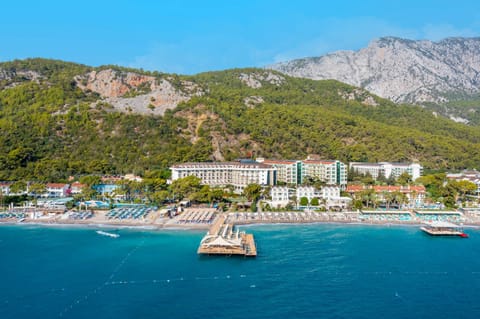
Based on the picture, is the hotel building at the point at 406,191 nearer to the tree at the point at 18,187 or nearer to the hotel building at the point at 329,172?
the hotel building at the point at 329,172

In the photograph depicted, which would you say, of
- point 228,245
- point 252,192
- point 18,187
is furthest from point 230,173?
point 228,245

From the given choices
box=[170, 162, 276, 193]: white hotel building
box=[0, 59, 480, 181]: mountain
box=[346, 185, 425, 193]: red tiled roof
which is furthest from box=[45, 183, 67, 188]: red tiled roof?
box=[346, 185, 425, 193]: red tiled roof

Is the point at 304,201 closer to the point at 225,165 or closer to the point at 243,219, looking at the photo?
the point at 243,219

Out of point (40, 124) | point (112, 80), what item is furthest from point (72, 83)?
point (40, 124)

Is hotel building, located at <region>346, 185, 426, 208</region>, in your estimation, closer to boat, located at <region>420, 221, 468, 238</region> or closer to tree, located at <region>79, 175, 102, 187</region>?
boat, located at <region>420, 221, 468, 238</region>

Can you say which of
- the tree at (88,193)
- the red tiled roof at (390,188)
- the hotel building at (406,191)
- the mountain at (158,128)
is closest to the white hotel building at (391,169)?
the mountain at (158,128)
